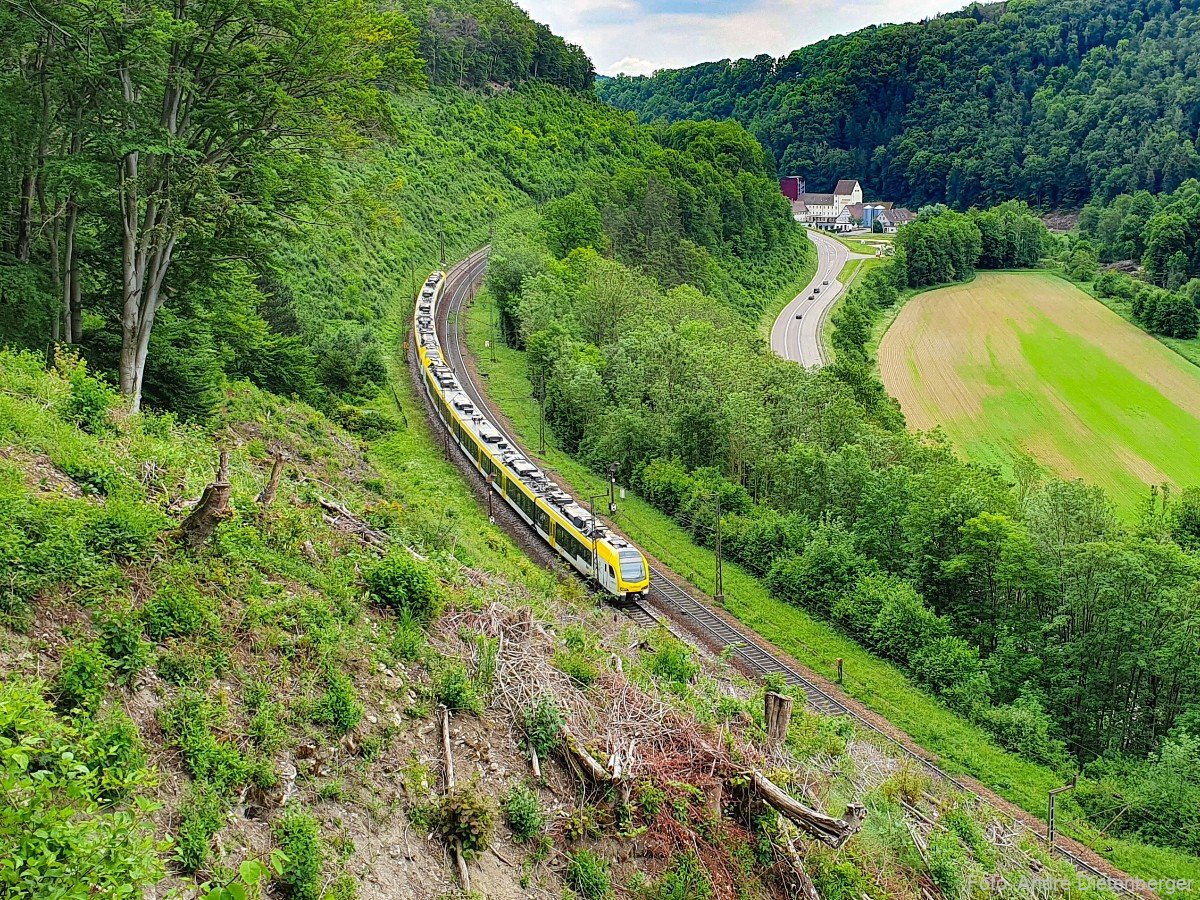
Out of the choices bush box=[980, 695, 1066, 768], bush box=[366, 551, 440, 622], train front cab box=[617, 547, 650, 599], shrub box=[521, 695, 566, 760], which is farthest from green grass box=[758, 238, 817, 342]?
shrub box=[521, 695, 566, 760]

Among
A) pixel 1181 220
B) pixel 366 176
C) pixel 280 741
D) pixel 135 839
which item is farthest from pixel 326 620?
pixel 1181 220

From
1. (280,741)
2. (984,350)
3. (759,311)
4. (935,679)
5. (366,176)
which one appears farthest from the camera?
(759,311)

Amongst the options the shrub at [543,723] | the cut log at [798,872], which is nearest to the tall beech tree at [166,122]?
the shrub at [543,723]

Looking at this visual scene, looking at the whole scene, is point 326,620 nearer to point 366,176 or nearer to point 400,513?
point 400,513

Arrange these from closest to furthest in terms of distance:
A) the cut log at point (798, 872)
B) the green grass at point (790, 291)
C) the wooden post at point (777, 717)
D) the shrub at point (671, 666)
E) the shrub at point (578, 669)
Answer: the cut log at point (798, 872), the shrub at point (578, 669), the wooden post at point (777, 717), the shrub at point (671, 666), the green grass at point (790, 291)

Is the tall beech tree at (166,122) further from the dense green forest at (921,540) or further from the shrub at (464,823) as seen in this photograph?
the dense green forest at (921,540)

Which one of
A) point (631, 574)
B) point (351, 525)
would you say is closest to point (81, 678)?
point (351, 525)

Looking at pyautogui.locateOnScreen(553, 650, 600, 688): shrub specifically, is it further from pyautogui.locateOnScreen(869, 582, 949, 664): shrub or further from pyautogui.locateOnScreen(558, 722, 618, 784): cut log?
pyautogui.locateOnScreen(869, 582, 949, 664): shrub
